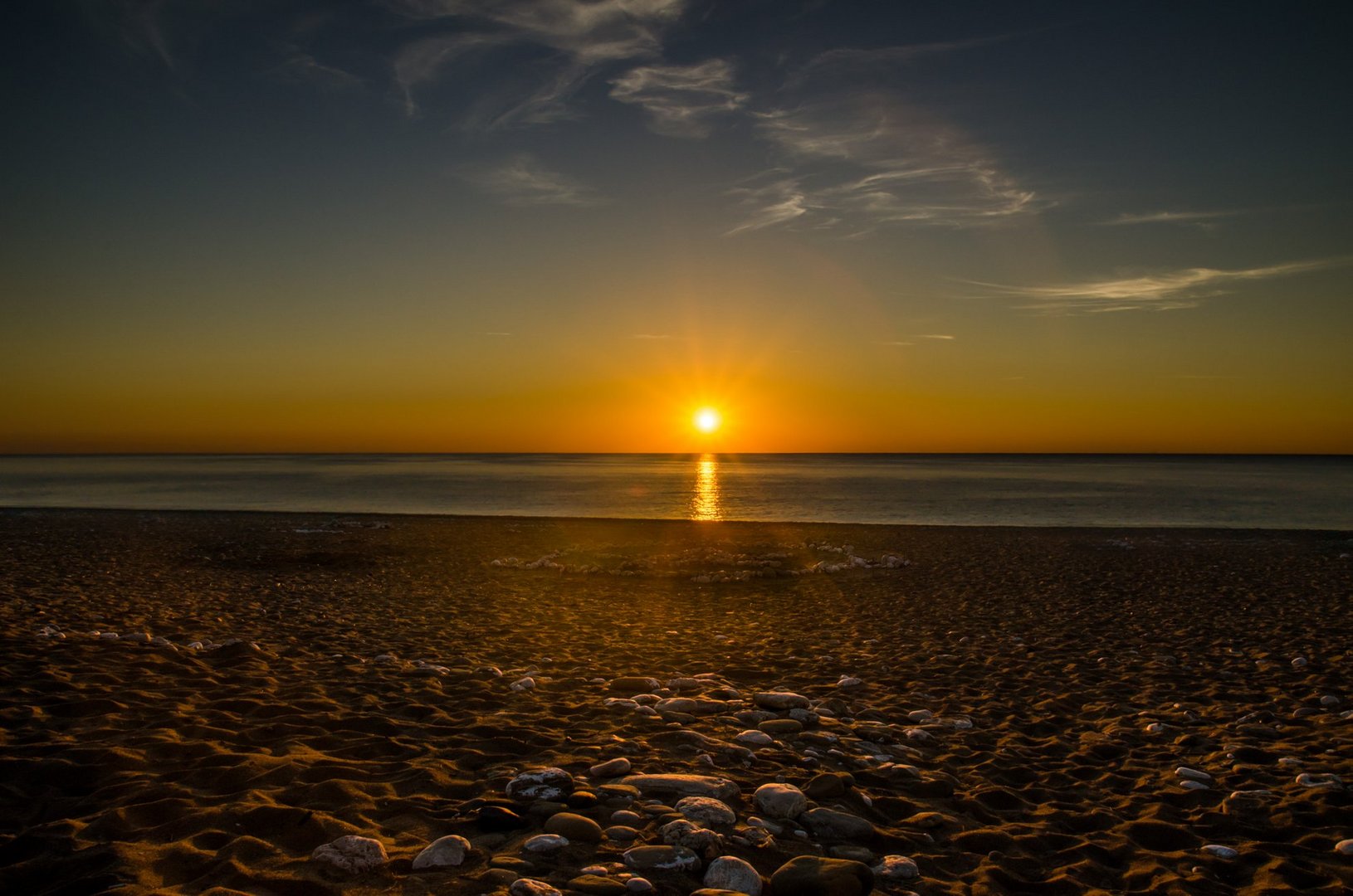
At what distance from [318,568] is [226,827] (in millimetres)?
14730

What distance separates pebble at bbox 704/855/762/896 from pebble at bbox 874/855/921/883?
2.39ft

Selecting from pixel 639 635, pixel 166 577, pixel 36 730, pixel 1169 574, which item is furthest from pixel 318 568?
pixel 1169 574

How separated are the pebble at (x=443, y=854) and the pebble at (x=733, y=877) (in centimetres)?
130

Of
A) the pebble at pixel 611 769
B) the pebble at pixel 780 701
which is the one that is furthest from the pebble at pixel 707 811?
the pebble at pixel 780 701

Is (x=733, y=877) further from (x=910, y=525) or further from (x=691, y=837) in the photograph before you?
(x=910, y=525)

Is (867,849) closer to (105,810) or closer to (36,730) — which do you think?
(105,810)

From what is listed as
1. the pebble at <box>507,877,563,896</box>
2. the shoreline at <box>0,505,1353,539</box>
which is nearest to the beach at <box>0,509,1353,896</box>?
the pebble at <box>507,877,563,896</box>

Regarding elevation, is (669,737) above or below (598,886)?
below

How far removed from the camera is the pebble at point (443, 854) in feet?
12.3

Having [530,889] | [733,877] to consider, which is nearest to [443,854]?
[530,889]

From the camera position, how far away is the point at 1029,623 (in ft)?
38.5

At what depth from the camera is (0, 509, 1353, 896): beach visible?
13.1 feet

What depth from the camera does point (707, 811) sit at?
451 centimetres

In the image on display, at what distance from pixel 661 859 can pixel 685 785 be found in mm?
1050
